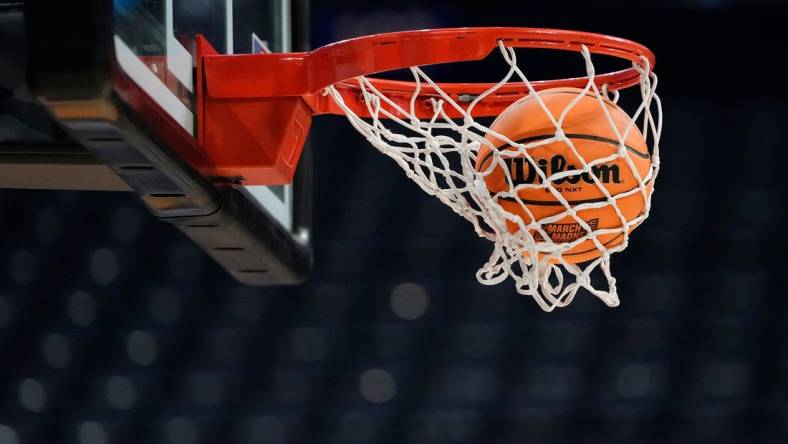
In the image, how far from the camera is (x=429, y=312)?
295cm

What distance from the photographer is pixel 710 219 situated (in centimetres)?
295

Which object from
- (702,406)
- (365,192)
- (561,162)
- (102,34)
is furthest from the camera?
(365,192)

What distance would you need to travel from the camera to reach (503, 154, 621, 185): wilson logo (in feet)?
3.86

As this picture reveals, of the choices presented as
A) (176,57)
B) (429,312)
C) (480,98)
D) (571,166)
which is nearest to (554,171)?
(571,166)

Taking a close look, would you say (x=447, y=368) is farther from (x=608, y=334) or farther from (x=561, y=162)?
(x=561, y=162)

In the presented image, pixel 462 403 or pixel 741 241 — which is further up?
pixel 741 241

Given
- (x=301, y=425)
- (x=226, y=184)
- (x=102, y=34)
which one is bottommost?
(x=301, y=425)

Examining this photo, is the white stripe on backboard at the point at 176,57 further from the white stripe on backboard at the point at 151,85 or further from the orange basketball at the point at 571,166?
the orange basketball at the point at 571,166

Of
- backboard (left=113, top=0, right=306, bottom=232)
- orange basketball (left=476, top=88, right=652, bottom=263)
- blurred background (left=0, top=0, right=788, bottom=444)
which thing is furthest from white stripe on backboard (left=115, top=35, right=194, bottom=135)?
blurred background (left=0, top=0, right=788, bottom=444)

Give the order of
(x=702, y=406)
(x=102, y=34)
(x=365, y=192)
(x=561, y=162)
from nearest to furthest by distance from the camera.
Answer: (x=102, y=34)
(x=561, y=162)
(x=702, y=406)
(x=365, y=192)

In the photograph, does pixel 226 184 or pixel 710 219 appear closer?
pixel 226 184

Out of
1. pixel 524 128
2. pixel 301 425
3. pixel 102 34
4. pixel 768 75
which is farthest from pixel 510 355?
pixel 102 34

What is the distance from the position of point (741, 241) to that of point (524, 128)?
6.32 feet

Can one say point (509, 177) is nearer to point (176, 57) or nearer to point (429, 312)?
point (176, 57)
